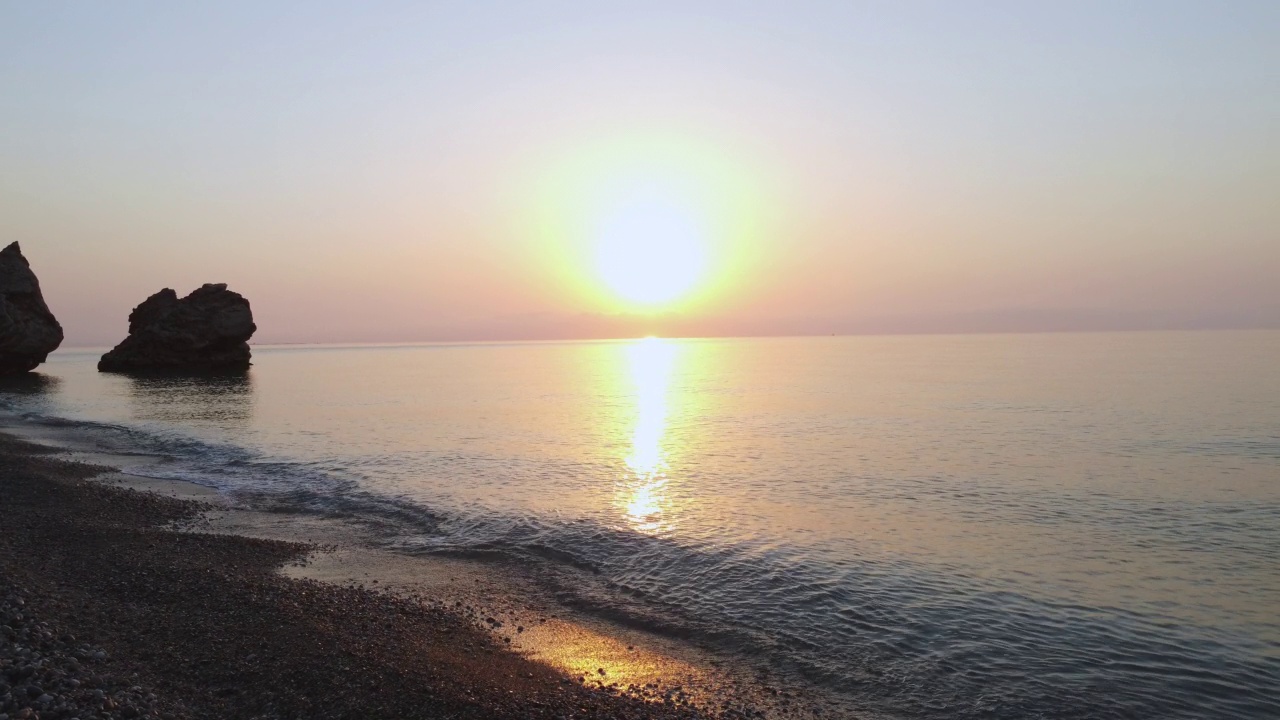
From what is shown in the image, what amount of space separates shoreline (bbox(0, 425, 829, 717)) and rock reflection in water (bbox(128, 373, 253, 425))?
3834 centimetres

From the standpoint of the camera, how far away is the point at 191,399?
2889 inches

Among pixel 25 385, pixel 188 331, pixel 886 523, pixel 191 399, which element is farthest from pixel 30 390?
pixel 886 523

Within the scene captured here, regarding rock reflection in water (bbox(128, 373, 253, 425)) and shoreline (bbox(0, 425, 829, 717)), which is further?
rock reflection in water (bbox(128, 373, 253, 425))

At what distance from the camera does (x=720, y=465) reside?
37.1 metres

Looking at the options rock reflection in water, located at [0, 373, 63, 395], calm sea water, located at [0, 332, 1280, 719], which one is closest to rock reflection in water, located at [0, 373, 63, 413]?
rock reflection in water, located at [0, 373, 63, 395]

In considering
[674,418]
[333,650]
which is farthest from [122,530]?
[674,418]

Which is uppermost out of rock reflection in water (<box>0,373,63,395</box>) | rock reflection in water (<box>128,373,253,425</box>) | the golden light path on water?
the golden light path on water

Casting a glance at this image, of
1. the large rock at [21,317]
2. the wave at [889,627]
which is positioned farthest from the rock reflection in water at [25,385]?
the wave at [889,627]

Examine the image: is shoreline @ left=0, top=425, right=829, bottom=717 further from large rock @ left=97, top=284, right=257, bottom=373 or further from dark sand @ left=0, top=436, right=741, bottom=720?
large rock @ left=97, top=284, right=257, bottom=373

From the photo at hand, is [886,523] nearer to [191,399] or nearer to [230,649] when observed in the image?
A: [230,649]

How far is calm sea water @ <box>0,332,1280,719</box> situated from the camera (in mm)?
13305

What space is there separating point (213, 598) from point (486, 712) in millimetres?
→ 7686

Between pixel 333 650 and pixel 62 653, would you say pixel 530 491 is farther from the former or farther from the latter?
pixel 62 653

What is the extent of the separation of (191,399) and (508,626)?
2906 inches
